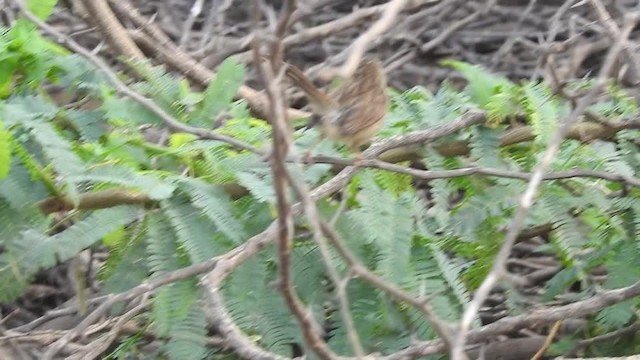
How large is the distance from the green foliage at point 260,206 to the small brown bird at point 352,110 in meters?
0.05

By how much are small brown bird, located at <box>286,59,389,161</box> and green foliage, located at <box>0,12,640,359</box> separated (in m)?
0.05

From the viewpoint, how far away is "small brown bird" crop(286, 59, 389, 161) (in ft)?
4.15

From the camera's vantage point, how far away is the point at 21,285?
3.85 ft

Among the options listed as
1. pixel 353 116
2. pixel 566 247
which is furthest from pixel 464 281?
pixel 353 116

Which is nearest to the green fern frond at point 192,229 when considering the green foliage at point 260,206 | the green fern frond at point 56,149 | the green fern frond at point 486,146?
the green foliage at point 260,206

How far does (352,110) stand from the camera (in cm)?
127

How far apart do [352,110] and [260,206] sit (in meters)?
0.18

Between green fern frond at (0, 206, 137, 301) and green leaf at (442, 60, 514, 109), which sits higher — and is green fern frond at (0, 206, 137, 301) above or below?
below

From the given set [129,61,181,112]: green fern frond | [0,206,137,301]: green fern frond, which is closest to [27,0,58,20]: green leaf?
[129,61,181,112]: green fern frond

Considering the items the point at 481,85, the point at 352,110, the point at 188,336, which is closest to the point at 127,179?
the point at 188,336

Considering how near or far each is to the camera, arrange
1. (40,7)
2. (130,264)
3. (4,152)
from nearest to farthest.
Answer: (4,152), (130,264), (40,7)

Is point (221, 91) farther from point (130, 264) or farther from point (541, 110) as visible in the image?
point (541, 110)

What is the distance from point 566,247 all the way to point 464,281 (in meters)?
0.15

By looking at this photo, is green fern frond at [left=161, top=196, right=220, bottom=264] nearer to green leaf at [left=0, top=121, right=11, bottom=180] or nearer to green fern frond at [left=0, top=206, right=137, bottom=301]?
green fern frond at [left=0, top=206, right=137, bottom=301]
